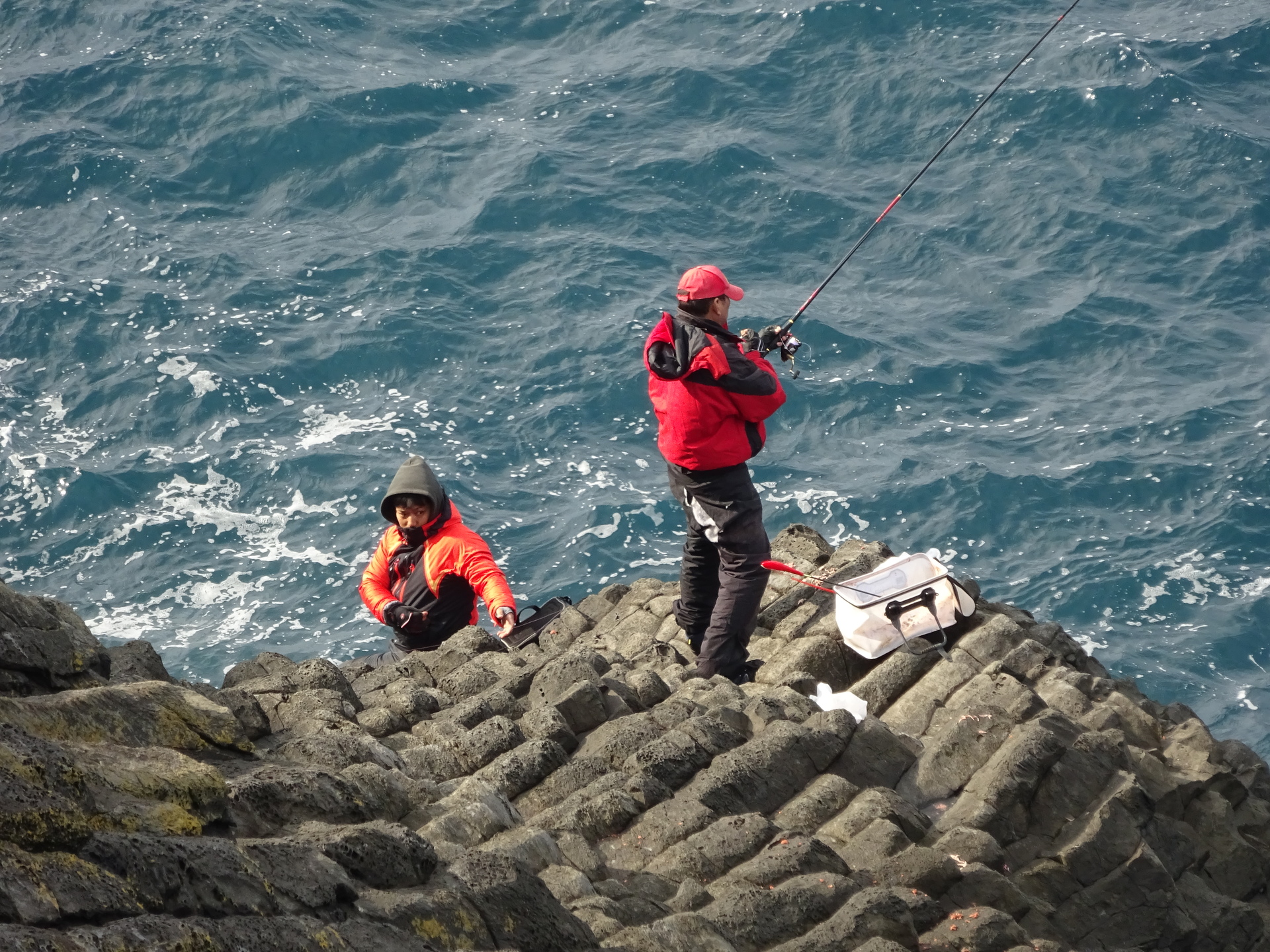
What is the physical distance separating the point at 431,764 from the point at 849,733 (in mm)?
2143

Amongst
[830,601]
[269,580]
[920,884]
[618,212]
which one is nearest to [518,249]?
[618,212]

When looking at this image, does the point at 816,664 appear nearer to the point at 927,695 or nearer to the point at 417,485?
the point at 927,695

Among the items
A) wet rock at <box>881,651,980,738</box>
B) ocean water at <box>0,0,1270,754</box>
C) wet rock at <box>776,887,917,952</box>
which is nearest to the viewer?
wet rock at <box>776,887,917,952</box>

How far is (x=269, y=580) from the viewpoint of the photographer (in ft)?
50.1

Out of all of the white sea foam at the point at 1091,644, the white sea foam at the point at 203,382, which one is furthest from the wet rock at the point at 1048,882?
the white sea foam at the point at 203,382

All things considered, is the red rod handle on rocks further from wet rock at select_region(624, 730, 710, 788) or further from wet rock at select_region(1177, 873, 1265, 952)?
wet rock at select_region(1177, 873, 1265, 952)

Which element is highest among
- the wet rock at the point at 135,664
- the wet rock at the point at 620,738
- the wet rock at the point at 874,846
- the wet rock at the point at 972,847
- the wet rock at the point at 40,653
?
the wet rock at the point at 40,653


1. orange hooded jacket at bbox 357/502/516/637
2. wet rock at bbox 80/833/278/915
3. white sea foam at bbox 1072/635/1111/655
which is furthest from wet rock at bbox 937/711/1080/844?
white sea foam at bbox 1072/635/1111/655

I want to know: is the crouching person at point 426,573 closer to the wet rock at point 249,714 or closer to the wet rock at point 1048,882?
the wet rock at point 249,714

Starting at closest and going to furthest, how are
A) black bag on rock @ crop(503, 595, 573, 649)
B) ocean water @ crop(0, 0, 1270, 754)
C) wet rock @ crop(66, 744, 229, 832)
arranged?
wet rock @ crop(66, 744, 229, 832), black bag on rock @ crop(503, 595, 573, 649), ocean water @ crop(0, 0, 1270, 754)

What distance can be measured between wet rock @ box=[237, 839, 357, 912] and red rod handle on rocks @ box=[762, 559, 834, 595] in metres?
4.76

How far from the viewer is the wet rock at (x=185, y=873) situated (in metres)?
3.76

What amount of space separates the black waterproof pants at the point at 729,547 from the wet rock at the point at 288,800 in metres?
3.60

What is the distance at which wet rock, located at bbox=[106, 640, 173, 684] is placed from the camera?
6602 mm
